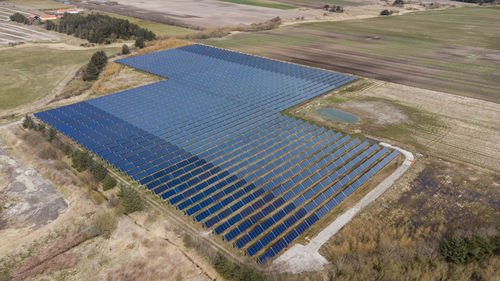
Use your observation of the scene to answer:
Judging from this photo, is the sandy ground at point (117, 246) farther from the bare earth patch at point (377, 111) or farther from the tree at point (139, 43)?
the tree at point (139, 43)

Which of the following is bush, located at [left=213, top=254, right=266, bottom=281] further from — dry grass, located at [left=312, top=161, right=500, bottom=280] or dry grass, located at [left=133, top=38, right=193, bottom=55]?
dry grass, located at [left=133, top=38, right=193, bottom=55]

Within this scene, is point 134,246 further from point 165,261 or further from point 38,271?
point 38,271

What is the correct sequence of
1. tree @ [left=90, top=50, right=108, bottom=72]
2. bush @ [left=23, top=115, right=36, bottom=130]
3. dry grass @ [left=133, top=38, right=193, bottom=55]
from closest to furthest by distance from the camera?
bush @ [left=23, top=115, right=36, bottom=130] < tree @ [left=90, top=50, right=108, bottom=72] < dry grass @ [left=133, top=38, right=193, bottom=55]

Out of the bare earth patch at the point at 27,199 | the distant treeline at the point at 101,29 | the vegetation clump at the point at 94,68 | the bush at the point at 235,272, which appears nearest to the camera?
the bush at the point at 235,272

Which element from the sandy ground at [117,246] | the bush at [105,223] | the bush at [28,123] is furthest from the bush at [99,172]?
the bush at [28,123]

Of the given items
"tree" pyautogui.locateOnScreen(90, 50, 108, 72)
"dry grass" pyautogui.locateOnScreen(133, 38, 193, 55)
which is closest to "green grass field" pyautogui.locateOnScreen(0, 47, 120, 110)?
"tree" pyautogui.locateOnScreen(90, 50, 108, 72)

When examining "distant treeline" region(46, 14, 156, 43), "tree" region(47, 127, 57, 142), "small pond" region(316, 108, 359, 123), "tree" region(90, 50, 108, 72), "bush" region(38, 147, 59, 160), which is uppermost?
"distant treeline" region(46, 14, 156, 43)
